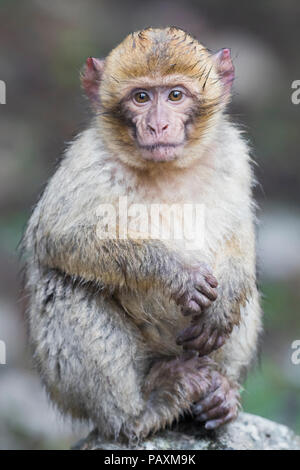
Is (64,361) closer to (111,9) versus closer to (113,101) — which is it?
(113,101)

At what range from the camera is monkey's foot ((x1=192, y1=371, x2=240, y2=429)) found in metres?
6.98

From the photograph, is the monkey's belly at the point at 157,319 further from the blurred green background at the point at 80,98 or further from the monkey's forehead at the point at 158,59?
the blurred green background at the point at 80,98

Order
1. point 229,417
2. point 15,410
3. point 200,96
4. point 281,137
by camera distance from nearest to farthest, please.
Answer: point 200,96
point 229,417
point 15,410
point 281,137

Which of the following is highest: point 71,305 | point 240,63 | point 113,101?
point 240,63

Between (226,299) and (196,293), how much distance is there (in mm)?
378

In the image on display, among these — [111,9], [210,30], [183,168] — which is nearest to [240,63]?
[210,30]

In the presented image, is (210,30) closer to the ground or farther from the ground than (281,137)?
farther from the ground

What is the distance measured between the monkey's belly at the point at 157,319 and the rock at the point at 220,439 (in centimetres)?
68

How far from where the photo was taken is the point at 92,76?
671 centimetres

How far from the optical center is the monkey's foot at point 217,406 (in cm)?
698
